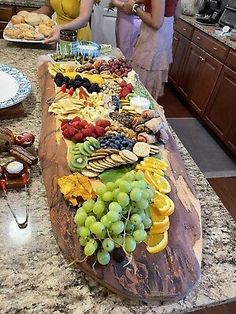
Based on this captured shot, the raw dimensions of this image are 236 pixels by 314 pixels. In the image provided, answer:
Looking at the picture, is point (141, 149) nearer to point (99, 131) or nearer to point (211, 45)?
point (99, 131)

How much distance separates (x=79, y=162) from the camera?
2.49 ft

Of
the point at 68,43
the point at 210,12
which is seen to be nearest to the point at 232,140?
the point at 210,12

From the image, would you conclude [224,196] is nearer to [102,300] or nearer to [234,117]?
[234,117]

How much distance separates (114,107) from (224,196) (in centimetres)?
149

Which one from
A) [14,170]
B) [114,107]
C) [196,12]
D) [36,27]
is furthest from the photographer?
[196,12]

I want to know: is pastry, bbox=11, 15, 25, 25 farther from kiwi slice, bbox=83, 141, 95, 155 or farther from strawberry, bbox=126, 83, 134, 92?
kiwi slice, bbox=83, 141, 95, 155

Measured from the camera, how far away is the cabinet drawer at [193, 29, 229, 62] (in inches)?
101

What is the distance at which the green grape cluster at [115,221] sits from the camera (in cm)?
54

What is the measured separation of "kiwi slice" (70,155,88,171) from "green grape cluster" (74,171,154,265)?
0.59ft

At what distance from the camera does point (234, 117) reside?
2469 millimetres

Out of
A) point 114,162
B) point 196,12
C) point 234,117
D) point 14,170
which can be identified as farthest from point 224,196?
point 196,12

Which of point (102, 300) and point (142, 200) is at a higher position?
point (142, 200)

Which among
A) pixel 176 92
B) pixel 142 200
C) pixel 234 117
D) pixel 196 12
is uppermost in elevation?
pixel 142 200

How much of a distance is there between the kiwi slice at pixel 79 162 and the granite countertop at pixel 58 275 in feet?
0.38
